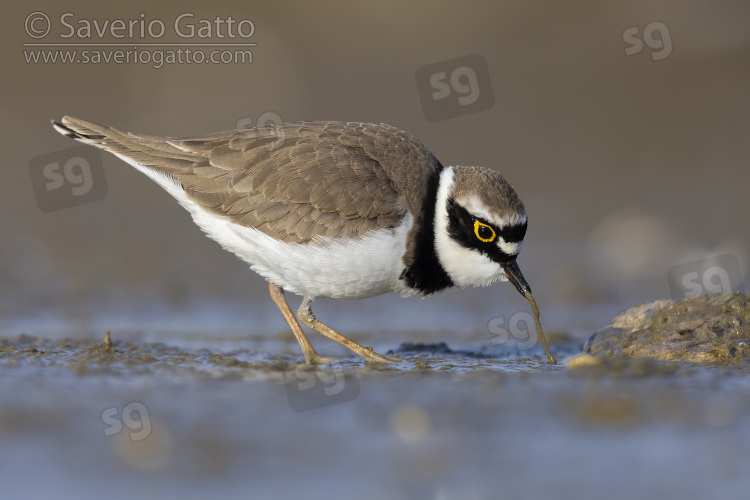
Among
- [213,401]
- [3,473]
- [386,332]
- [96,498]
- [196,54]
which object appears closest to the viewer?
[96,498]

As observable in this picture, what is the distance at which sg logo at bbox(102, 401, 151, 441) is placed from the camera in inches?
175

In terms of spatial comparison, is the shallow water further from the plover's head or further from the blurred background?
the blurred background

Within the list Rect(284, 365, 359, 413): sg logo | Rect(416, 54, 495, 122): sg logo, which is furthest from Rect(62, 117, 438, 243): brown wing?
Rect(416, 54, 495, 122): sg logo

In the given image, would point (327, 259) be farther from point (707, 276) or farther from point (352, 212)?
point (707, 276)

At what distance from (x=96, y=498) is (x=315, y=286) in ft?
9.67

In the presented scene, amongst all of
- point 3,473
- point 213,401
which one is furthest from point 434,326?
point 3,473

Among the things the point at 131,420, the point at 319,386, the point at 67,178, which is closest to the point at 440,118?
the point at 67,178

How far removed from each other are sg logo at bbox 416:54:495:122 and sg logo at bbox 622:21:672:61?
108 inches

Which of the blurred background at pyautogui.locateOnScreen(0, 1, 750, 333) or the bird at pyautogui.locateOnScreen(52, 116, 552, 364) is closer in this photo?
the bird at pyautogui.locateOnScreen(52, 116, 552, 364)

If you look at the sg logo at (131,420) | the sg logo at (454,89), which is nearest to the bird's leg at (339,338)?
the sg logo at (131,420)

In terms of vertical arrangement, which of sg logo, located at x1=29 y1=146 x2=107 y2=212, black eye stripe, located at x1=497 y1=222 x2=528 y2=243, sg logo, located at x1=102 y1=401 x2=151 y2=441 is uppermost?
sg logo, located at x1=29 y1=146 x2=107 y2=212

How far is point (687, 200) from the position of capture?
1267 cm

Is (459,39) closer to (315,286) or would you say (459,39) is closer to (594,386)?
(315,286)

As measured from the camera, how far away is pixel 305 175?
6.46m
